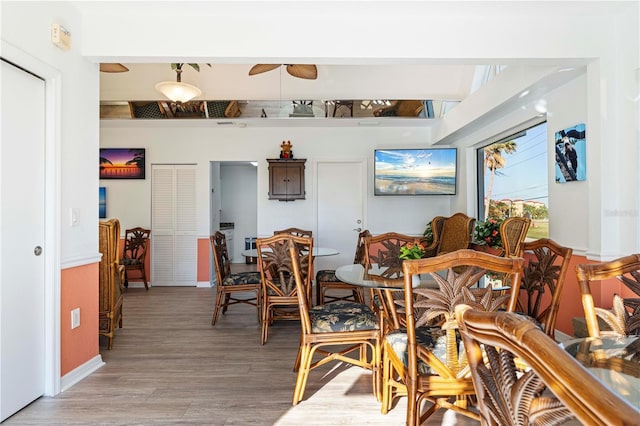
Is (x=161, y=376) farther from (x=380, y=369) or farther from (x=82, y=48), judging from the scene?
(x=82, y=48)

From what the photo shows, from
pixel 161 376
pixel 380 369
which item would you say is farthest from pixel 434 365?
pixel 161 376

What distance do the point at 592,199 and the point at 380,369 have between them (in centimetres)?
199

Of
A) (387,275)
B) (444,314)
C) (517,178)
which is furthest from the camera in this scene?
(517,178)

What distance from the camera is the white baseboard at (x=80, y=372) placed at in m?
2.35

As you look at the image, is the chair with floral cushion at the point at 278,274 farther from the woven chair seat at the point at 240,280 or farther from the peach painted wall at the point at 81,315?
the peach painted wall at the point at 81,315

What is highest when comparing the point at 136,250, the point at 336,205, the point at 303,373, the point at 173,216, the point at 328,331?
the point at 336,205

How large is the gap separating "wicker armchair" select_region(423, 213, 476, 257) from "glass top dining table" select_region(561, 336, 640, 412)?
2.92 m

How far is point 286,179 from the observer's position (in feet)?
18.6

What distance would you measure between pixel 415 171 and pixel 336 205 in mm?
1347

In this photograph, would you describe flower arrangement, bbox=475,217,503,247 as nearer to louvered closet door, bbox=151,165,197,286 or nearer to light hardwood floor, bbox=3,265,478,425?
light hardwood floor, bbox=3,265,478,425

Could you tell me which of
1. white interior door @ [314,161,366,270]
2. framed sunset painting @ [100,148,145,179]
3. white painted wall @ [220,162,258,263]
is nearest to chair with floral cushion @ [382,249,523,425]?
white interior door @ [314,161,366,270]

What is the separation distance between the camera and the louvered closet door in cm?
583

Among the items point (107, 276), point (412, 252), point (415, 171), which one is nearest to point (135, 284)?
point (107, 276)

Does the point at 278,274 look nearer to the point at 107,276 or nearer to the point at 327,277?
the point at 327,277
